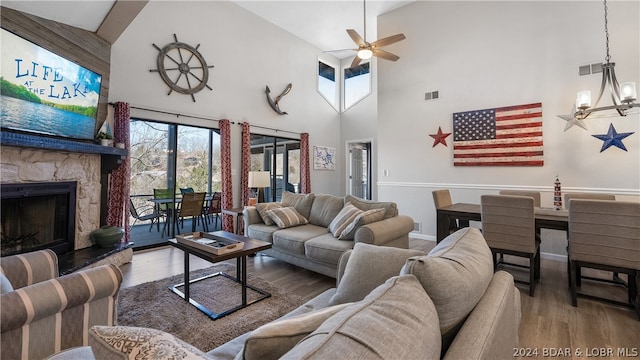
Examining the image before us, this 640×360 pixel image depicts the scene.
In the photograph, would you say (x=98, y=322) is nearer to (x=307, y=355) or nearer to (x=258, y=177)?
(x=307, y=355)

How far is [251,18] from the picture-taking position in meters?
5.76

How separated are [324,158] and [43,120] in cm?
558

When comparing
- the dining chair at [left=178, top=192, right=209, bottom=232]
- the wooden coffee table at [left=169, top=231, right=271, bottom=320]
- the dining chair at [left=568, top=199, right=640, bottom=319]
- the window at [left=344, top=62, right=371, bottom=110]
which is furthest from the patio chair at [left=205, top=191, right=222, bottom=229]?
the dining chair at [left=568, top=199, right=640, bottom=319]

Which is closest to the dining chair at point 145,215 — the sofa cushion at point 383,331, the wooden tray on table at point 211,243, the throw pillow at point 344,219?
the wooden tray on table at point 211,243

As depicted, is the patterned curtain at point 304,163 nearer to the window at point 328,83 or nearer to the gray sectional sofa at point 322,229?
the window at point 328,83

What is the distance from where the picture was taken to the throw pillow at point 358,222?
2875mm

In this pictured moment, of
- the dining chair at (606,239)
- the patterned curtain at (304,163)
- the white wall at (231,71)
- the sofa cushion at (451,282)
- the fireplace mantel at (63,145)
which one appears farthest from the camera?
the patterned curtain at (304,163)

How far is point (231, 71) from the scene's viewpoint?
5418 mm

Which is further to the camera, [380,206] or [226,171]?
[226,171]

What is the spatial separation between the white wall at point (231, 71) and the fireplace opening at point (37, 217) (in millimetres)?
1598

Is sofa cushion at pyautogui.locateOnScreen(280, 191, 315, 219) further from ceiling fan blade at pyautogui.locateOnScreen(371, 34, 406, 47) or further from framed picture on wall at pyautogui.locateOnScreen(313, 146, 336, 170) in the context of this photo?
framed picture on wall at pyautogui.locateOnScreen(313, 146, 336, 170)

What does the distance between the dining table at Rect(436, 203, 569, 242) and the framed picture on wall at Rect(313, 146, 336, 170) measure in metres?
4.15

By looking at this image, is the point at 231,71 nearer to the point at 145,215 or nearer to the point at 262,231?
the point at 145,215

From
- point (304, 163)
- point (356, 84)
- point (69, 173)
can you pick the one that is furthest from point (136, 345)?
point (356, 84)
